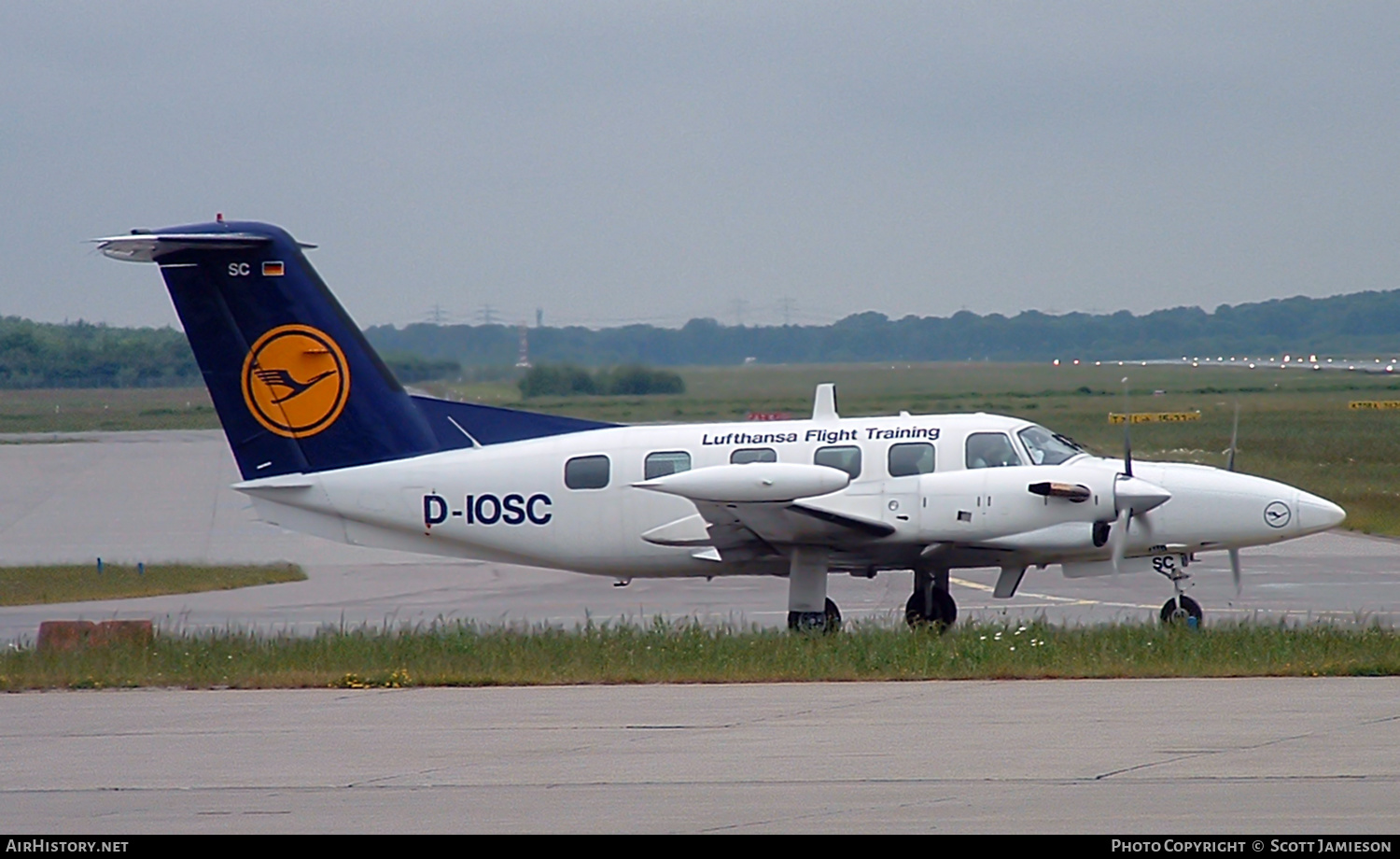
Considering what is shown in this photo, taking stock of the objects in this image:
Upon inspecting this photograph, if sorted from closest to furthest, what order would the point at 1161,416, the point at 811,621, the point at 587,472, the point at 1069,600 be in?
1. the point at 811,621
2. the point at 587,472
3. the point at 1069,600
4. the point at 1161,416

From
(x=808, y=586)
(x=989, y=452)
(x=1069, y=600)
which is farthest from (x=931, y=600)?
(x=1069, y=600)

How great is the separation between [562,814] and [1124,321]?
2336 centimetres

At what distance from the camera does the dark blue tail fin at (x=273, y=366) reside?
15.8 meters

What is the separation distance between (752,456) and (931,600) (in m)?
2.46

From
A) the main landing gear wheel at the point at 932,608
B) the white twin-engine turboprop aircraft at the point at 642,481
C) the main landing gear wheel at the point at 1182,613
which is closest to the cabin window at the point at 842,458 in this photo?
the white twin-engine turboprop aircraft at the point at 642,481

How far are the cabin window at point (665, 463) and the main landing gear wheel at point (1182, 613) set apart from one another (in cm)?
484

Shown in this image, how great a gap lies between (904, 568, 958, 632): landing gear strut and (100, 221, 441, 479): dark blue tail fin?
5294 millimetres

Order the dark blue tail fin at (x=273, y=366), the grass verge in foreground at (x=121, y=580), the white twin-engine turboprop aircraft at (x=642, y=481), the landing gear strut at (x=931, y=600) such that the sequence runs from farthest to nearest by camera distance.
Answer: the grass verge in foreground at (x=121, y=580), the dark blue tail fin at (x=273, y=366), the landing gear strut at (x=931, y=600), the white twin-engine turboprop aircraft at (x=642, y=481)

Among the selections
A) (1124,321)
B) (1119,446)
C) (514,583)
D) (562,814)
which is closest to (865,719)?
(562,814)

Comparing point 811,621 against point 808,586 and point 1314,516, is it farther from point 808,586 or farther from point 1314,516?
point 1314,516

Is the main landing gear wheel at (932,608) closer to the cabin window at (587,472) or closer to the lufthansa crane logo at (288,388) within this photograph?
the cabin window at (587,472)

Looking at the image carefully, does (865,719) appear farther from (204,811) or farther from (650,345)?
(650,345)

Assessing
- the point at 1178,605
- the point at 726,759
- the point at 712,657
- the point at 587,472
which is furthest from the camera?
the point at 587,472

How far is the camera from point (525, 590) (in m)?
21.0
